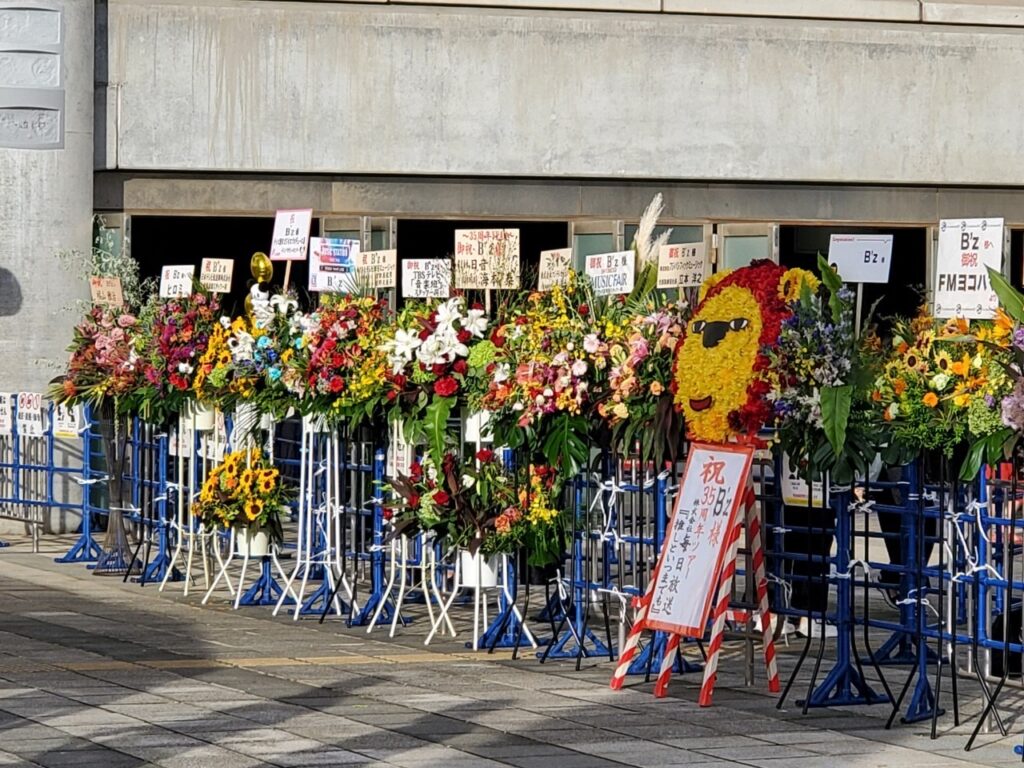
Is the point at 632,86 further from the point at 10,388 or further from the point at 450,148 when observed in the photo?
the point at 10,388

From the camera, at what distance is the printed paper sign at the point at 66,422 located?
713 inches

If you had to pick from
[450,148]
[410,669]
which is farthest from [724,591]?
[450,148]

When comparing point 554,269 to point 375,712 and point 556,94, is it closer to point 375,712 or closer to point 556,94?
point 375,712

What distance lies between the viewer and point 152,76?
68.0ft

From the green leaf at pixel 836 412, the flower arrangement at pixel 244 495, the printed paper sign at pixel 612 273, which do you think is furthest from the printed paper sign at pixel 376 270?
the green leaf at pixel 836 412

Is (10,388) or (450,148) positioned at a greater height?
(450,148)

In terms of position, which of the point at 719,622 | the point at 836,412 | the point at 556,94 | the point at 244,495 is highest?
the point at 556,94

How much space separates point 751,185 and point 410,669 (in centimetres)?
1205

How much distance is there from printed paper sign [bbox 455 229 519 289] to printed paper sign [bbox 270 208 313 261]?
98.1 inches

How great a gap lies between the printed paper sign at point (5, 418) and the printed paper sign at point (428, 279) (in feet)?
26.4

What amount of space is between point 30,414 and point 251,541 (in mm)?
5873

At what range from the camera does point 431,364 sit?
11.9 m

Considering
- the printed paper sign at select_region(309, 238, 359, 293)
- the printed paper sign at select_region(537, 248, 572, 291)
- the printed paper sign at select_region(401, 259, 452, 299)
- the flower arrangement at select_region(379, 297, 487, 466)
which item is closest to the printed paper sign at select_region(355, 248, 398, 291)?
the printed paper sign at select_region(309, 238, 359, 293)

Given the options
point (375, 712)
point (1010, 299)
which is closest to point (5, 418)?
point (375, 712)
